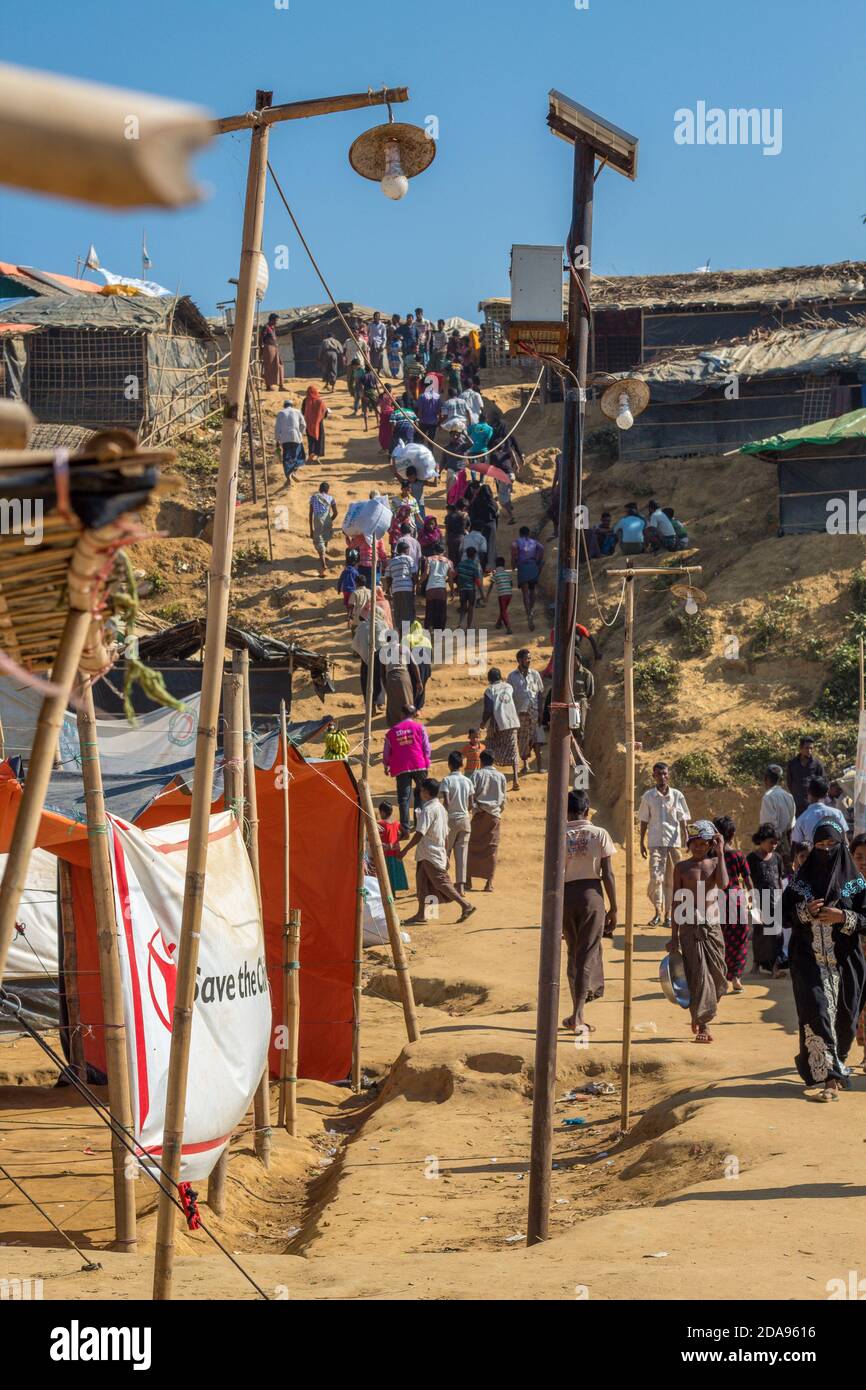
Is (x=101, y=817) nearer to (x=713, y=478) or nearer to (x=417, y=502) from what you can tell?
(x=417, y=502)

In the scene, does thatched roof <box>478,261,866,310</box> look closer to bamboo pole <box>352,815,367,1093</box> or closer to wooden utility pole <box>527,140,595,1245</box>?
bamboo pole <box>352,815,367,1093</box>

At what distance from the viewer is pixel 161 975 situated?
8.49 m

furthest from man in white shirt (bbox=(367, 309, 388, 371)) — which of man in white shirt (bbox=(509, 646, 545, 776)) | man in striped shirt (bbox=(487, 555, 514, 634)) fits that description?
man in white shirt (bbox=(509, 646, 545, 776))

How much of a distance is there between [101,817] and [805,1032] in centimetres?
495

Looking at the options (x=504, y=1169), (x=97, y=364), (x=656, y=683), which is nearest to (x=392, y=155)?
(x=504, y=1169)

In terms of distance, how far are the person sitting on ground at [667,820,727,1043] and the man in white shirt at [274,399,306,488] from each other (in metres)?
19.0

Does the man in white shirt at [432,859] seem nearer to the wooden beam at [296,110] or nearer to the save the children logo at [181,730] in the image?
the save the children logo at [181,730]

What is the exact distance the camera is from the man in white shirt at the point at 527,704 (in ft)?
66.8

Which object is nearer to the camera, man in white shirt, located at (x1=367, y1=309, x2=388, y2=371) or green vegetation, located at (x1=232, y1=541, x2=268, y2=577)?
green vegetation, located at (x1=232, y1=541, x2=268, y2=577)

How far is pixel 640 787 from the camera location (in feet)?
69.2

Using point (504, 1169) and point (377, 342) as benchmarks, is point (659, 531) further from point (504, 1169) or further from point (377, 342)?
point (504, 1169)

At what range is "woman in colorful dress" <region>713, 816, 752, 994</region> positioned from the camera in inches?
506

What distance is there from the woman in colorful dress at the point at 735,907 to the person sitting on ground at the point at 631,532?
12.8 metres

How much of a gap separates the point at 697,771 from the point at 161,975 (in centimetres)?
1336
